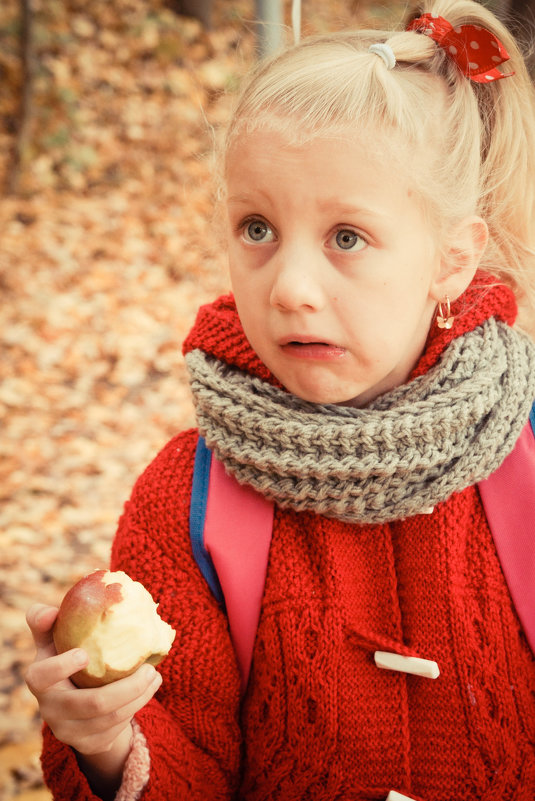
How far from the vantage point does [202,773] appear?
153 centimetres

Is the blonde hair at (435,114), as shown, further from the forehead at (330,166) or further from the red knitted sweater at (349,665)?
the red knitted sweater at (349,665)

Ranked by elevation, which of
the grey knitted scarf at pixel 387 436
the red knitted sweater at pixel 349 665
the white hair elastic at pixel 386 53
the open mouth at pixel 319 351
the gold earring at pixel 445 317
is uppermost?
the white hair elastic at pixel 386 53

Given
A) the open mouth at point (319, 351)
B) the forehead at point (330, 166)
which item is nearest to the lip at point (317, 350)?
the open mouth at point (319, 351)

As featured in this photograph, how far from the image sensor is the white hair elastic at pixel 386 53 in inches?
55.0

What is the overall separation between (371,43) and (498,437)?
31.3 inches

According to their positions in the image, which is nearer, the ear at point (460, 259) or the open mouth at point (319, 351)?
the open mouth at point (319, 351)

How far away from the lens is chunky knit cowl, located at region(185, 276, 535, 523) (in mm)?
1374

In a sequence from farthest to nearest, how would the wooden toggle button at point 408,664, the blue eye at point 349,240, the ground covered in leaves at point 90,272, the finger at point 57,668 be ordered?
the ground covered in leaves at point 90,272 → the wooden toggle button at point 408,664 → the blue eye at point 349,240 → the finger at point 57,668

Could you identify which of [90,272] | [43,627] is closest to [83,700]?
[43,627]

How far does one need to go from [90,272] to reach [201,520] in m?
3.74

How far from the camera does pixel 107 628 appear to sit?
1.25m

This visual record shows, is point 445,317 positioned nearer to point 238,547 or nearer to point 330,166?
point 330,166

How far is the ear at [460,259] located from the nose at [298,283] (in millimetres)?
288

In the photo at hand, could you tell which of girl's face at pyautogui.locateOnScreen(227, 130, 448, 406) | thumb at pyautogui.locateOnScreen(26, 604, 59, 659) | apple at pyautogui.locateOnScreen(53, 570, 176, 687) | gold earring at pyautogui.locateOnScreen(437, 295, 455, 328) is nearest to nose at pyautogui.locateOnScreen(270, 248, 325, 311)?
girl's face at pyautogui.locateOnScreen(227, 130, 448, 406)
